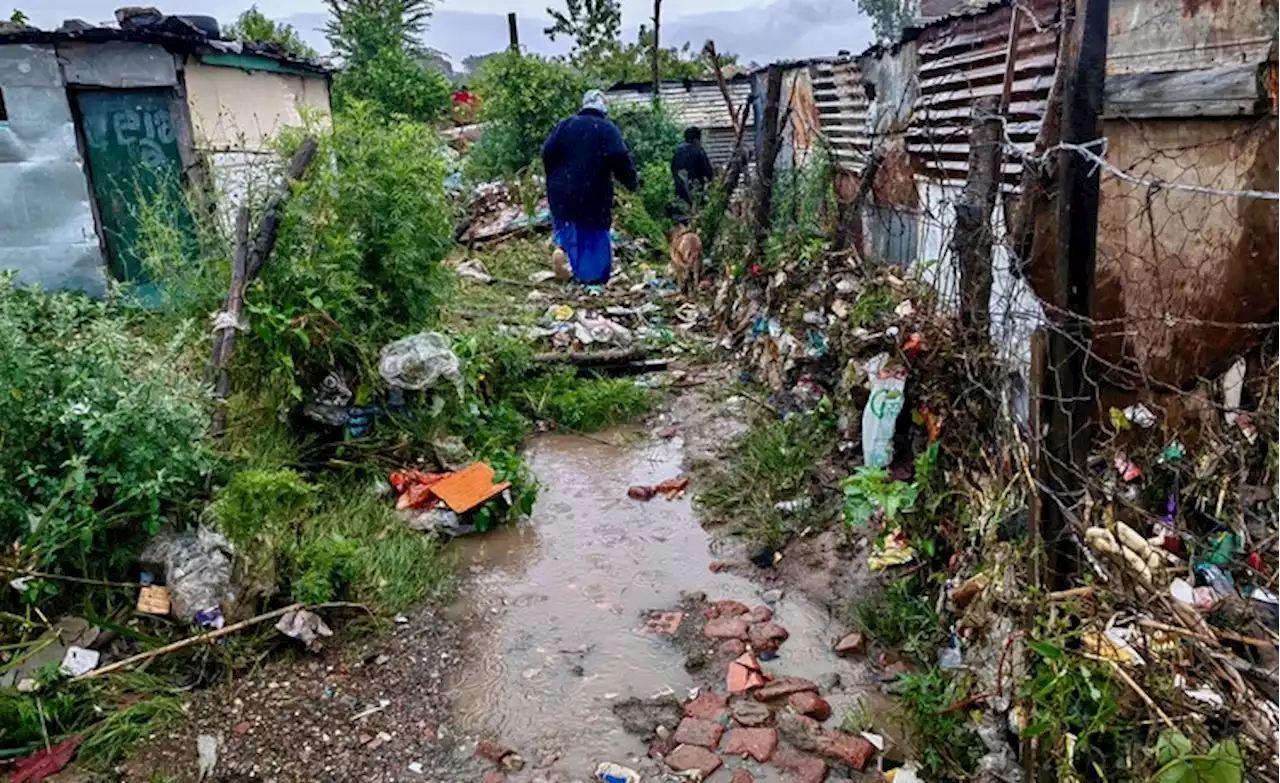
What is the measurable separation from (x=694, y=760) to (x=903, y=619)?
41.8 inches

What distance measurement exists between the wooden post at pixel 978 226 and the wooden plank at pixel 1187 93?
1.31ft

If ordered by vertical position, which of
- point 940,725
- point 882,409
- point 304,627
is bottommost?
point 940,725

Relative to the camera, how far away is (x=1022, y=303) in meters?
3.64

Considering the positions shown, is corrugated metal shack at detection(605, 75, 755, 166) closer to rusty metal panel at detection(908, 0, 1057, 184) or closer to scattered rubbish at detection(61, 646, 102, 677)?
rusty metal panel at detection(908, 0, 1057, 184)

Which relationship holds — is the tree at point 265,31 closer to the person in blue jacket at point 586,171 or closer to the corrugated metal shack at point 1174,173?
the person in blue jacket at point 586,171

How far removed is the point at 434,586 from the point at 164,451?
49.1 inches

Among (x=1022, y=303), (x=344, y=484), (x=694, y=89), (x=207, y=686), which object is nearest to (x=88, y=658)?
(x=207, y=686)

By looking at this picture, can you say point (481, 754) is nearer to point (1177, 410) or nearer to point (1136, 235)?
point (1177, 410)

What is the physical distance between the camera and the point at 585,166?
7965mm

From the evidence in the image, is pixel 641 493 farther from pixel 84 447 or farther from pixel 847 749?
pixel 84 447

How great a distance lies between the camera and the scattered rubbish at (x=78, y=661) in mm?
A: 3105

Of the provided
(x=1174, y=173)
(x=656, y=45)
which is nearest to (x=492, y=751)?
(x=1174, y=173)

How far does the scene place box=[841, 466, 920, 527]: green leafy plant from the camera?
366 centimetres

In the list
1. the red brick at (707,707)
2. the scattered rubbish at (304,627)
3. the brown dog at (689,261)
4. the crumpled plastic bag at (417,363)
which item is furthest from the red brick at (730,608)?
the brown dog at (689,261)
